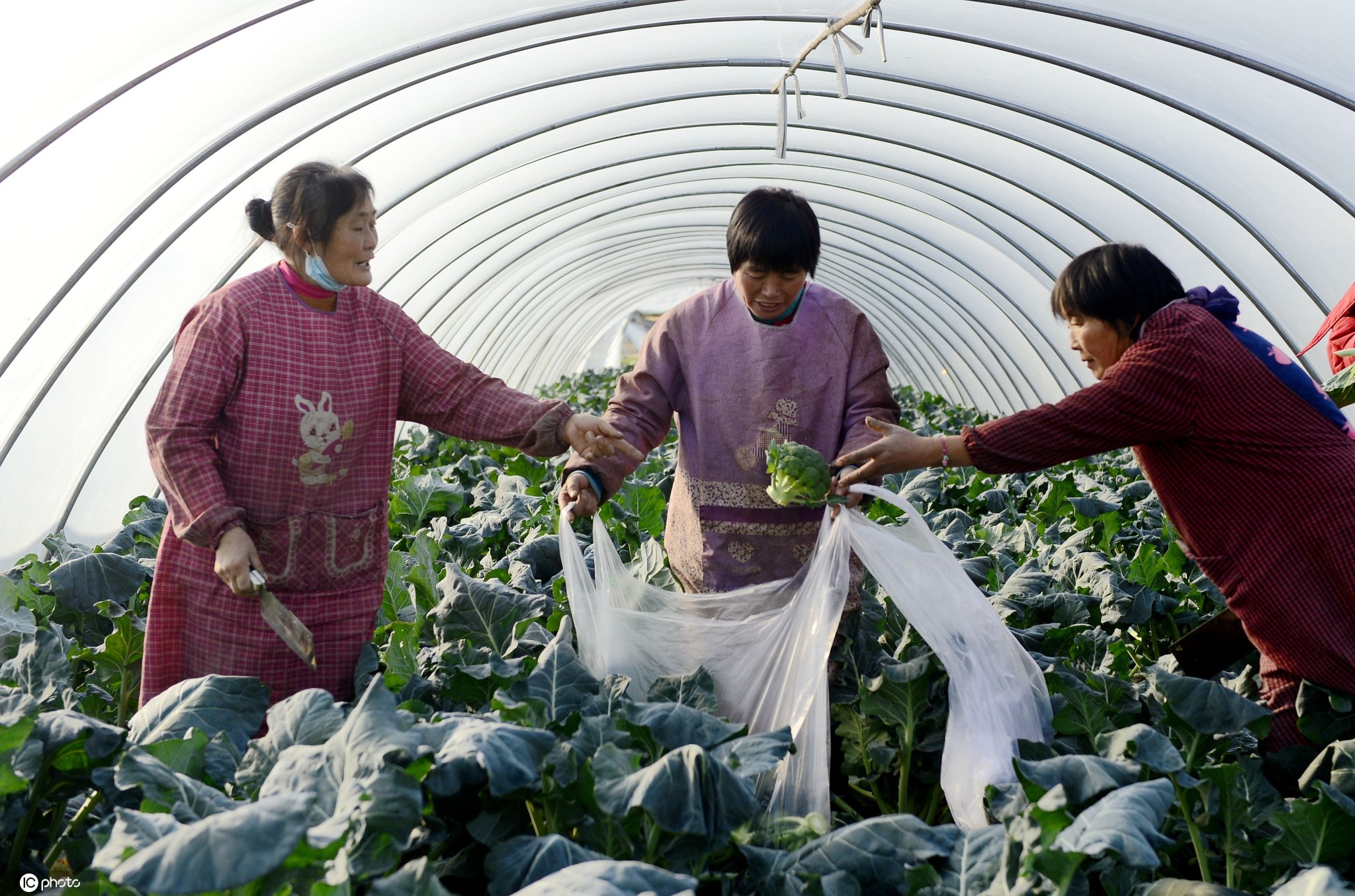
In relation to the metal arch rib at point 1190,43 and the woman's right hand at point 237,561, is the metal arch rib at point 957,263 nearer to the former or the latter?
the metal arch rib at point 1190,43

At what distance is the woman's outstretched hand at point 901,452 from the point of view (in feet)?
9.59

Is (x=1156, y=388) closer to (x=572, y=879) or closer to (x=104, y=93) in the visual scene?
(x=572, y=879)

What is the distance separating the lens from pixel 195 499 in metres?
2.71

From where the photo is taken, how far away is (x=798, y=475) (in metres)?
2.96

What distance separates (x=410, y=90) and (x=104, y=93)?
9.26ft

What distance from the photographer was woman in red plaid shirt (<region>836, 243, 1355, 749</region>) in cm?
271

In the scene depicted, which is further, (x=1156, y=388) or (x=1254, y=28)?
(x=1254, y=28)

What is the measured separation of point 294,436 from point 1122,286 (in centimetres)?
212

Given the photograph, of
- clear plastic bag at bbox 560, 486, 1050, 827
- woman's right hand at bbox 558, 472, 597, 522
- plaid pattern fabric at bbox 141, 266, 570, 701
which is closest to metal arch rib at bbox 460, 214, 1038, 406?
clear plastic bag at bbox 560, 486, 1050, 827

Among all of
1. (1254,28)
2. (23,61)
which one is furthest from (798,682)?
(1254,28)

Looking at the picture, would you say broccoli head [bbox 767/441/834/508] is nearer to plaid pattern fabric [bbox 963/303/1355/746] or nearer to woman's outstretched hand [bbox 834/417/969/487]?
woman's outstretched hand [bbox 834/417/969/487]

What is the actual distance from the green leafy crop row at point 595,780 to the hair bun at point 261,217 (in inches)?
43.3

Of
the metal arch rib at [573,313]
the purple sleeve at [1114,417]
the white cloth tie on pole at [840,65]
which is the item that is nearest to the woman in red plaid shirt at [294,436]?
the purple sleeve at [1114,417]

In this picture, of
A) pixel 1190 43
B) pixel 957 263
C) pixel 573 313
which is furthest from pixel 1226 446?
pixel 573 313
